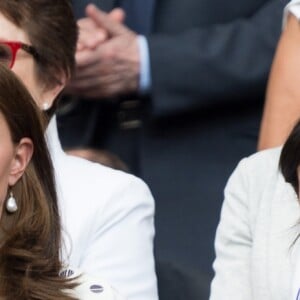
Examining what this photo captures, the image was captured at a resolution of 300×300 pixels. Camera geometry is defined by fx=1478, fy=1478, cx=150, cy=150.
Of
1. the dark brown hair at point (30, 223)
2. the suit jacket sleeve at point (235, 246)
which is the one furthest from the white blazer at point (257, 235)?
the dark brown hair at point (30, 223)

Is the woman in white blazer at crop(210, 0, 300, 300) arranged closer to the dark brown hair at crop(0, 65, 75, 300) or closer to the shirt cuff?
the dark brown hair at crop(0, 65, 75, 300)

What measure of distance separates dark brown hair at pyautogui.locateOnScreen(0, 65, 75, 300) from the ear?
0.04 feet

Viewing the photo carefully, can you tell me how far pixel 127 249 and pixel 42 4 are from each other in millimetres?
606

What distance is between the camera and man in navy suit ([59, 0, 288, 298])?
13.2 ft

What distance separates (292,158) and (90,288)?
0.47 metres

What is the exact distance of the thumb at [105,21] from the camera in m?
3.97

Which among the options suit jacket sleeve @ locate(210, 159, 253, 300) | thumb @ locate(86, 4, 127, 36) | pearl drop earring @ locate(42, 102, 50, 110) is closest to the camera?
suit jacket sleeve @ locate(210, 159, 253, 300)

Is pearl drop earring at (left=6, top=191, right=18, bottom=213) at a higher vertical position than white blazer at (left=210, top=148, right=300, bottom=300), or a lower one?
higher

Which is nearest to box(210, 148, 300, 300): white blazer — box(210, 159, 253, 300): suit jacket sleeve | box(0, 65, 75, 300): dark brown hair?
box(210, 159, 253, 300): suit jacket sleeve

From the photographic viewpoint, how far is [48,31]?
3.35 meters

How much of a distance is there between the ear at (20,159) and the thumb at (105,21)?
1181 millimetres

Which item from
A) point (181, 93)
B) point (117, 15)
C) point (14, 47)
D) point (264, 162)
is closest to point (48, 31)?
point (14, 47)

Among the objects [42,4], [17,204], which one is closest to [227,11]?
[42,4]

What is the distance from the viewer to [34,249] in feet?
9.22
